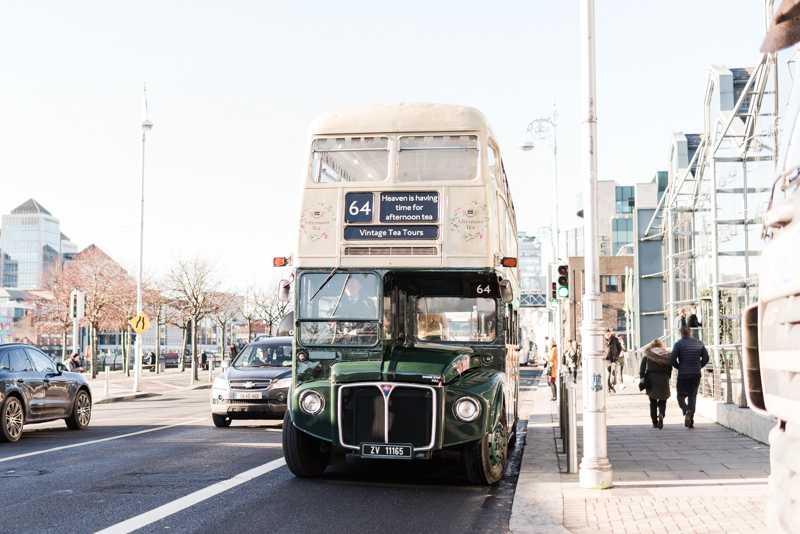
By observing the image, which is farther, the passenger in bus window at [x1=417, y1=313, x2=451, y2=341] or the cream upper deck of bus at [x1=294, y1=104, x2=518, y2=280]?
the passenger in bus window at [x1=417, y1=313, x2=451, y2=341]

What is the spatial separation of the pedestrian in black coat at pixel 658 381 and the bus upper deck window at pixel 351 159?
7446 mm

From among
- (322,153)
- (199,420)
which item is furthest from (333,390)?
(199,420)

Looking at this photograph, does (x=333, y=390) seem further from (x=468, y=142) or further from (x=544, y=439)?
(x=544, y=439)

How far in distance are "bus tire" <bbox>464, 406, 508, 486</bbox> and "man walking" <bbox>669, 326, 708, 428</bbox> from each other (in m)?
6.71

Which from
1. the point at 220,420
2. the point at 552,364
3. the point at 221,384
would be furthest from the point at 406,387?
the point at 552,364

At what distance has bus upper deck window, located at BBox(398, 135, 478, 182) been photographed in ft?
33.5

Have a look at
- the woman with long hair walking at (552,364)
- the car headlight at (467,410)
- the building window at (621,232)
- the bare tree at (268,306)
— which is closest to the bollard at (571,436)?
the car headlight at (467,410)

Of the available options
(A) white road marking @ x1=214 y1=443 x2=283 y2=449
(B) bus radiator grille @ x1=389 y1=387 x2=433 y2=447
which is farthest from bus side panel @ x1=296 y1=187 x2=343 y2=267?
(A) white road marking @ x1=214 y1=443 x2=283 y2=449

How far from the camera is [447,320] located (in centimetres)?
1059

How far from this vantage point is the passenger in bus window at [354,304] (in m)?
9.95

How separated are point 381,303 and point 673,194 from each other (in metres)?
25.1

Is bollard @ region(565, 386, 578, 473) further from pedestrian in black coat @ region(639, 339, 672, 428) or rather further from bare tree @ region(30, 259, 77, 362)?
bare tree @ region(30, 259, 77, 362)

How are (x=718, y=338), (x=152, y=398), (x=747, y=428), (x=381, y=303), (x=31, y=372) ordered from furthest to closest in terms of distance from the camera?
(x=152, y=398)
(x=718, y=338)
(x=31, y=372)
(x=747, y=428)
(x=381, y=303)

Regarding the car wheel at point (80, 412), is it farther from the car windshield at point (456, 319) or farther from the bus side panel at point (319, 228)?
the car windshield at point (456, 319)
